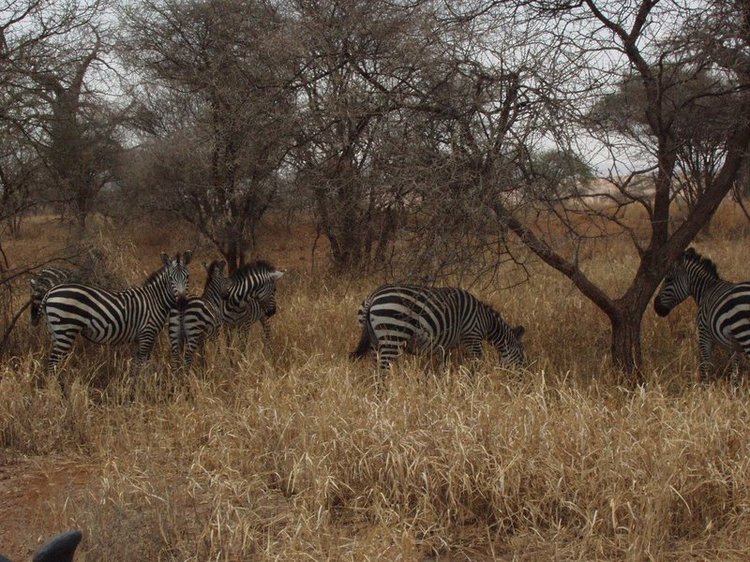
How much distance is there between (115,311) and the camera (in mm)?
7992

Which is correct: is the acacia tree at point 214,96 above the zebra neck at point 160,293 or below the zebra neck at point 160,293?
above

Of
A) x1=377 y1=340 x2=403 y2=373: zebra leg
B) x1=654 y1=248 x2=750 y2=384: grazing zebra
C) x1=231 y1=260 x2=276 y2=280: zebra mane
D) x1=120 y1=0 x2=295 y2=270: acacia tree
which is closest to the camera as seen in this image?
x1=654 y1=248 x2=750 y2=384: grazing zebra

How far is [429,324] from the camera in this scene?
24.8 feet

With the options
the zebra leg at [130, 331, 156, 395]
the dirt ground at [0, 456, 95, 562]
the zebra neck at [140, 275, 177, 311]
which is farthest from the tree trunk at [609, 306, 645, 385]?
the dirt ground at [0, 456, 95, 562]

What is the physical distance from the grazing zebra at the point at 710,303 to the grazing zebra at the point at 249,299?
4.20 m

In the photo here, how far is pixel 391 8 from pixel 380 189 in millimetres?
2177

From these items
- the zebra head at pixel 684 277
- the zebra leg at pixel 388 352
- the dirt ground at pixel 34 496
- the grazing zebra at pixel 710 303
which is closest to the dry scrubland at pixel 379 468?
the dirt ground at pixel 34 496

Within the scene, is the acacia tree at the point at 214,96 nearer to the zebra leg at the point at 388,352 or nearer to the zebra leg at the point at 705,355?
the zebra leg at the point at 388,352

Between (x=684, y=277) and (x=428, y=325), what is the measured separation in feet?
9.10

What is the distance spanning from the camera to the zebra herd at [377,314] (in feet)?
24.2

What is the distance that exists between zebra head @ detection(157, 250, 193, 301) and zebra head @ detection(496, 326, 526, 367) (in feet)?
10.8

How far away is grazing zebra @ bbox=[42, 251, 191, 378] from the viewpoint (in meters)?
7.70

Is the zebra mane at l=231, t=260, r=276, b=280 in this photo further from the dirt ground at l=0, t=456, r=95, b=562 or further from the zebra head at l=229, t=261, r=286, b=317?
the dirt ground at l=0, t=456, r=95, b=562

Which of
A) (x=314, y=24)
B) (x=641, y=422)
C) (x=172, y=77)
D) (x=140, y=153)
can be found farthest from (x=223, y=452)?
(x=140, y=153)
